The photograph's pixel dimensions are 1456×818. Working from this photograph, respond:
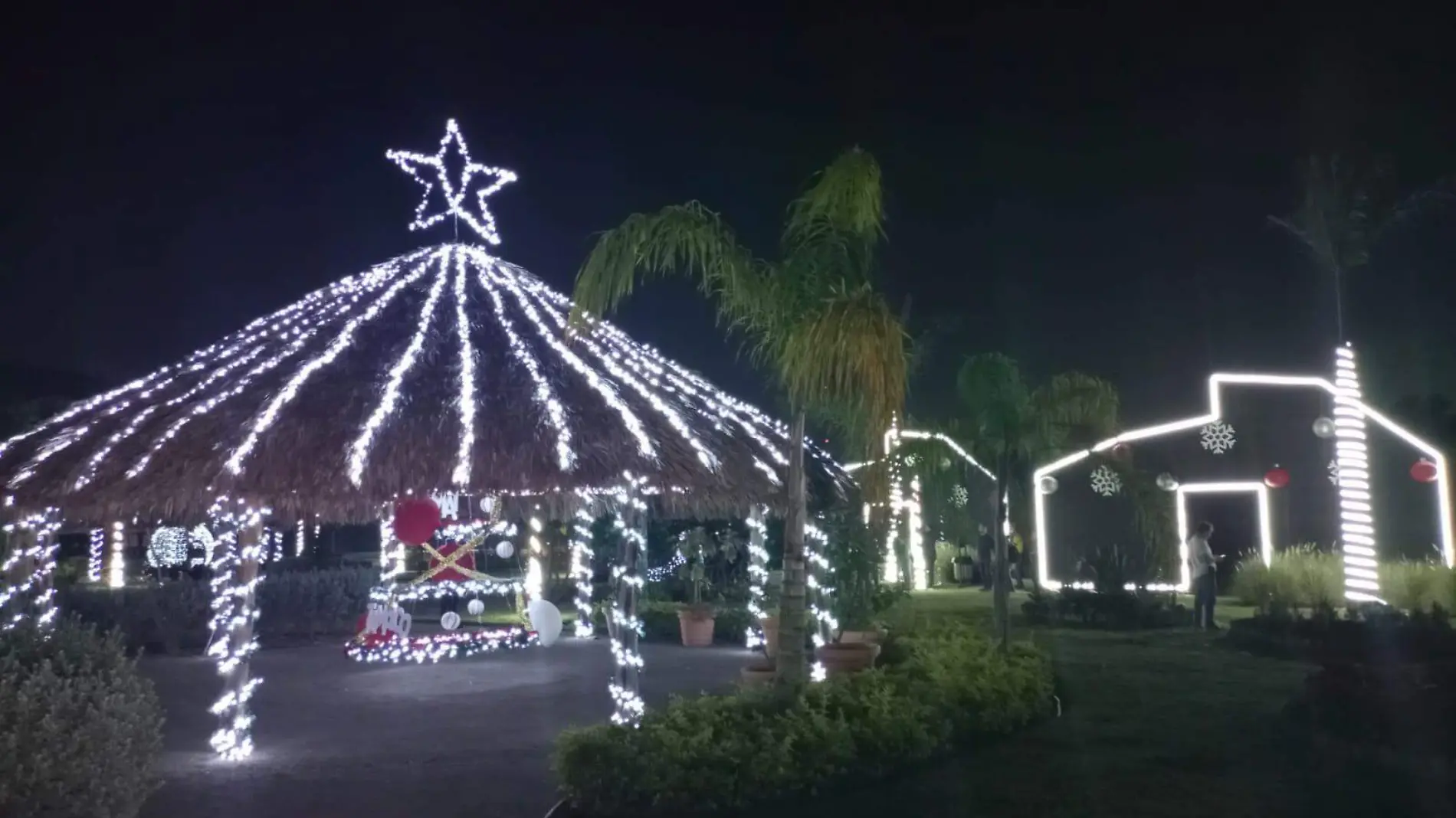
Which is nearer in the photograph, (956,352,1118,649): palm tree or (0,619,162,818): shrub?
(0,619,162,818): shrub

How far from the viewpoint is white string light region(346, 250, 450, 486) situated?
31.7ft

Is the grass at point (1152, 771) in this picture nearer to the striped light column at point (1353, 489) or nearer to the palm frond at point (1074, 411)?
the palm frond at point (1074, 411)

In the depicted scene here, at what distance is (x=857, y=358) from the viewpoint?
923cm

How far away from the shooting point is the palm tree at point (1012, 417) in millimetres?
14594

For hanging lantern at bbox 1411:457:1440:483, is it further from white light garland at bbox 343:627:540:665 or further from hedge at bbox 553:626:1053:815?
white light garland at bbox 343:627:540:665

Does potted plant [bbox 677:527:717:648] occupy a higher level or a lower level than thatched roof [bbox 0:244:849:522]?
lower

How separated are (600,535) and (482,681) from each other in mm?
9218

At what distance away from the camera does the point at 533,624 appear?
1805 cm

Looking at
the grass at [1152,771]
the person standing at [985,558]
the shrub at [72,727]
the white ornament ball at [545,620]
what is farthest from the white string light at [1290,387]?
the shrub at [72,727]

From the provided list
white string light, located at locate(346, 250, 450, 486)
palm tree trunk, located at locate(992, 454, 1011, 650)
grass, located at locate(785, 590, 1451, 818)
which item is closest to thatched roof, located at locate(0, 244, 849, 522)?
white string light, located at locate(346, 250, 450, 486)

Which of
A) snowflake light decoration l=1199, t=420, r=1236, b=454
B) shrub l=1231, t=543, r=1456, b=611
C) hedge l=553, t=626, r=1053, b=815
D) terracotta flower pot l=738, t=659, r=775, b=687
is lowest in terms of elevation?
hedge l=553, t=626, r=1053, b=815

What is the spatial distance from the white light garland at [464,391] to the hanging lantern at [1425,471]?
19.6 metres

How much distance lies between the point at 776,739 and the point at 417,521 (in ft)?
22.9

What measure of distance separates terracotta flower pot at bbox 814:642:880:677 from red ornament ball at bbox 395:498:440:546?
4.84 m
